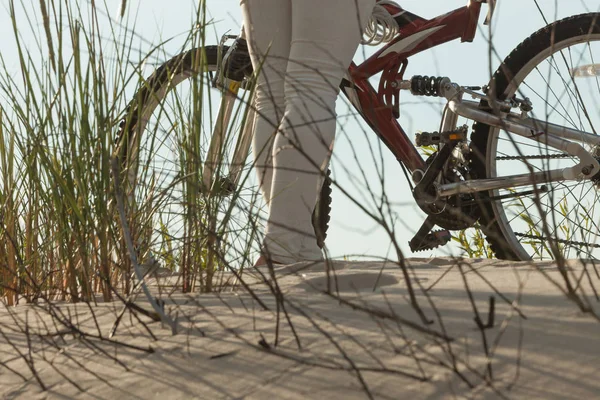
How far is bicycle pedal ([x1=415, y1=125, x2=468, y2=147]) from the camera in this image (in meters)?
3.20

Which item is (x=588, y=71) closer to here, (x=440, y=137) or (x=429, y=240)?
(x=440, y=137)

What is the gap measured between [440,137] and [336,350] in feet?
6.94

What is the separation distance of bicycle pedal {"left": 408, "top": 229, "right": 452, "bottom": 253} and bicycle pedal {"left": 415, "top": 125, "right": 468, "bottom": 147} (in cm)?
30

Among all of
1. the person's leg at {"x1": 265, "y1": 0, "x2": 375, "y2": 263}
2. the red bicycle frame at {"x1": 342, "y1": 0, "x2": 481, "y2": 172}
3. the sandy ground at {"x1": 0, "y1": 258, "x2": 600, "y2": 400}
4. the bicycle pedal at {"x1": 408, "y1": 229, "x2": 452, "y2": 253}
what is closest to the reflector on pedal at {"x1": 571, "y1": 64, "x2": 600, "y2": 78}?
the red bicycle frame at {"x1": 342, "y1": 0, "x2": 481, "y2": 172}

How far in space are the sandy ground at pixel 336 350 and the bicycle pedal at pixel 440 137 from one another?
65.3 inches

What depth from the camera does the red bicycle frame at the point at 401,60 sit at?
321 cm

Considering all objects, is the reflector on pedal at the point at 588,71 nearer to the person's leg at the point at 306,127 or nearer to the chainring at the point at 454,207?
the chainring at the point at 454,207

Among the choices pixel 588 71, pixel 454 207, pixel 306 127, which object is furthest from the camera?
pixel 454 207

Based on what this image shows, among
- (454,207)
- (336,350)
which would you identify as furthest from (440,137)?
(336,350)

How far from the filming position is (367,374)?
1117 millimetres

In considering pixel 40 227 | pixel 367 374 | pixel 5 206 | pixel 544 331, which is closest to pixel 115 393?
pixel 367 374

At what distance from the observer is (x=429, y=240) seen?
321 cm

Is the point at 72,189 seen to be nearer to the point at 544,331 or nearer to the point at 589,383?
the point at 544,331

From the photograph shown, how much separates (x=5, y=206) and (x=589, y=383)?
61.4 inches
